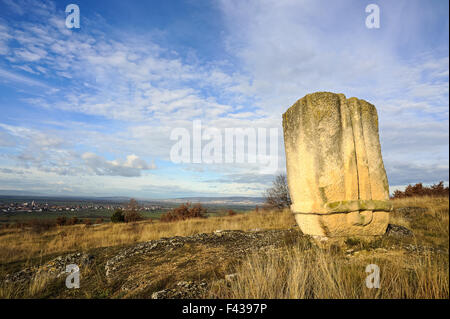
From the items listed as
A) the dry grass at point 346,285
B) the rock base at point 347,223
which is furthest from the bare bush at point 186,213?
the dry grass at point 346,285

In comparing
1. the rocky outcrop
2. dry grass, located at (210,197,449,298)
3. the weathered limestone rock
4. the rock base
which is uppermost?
the weathered limestone rock

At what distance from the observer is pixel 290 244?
634 cm

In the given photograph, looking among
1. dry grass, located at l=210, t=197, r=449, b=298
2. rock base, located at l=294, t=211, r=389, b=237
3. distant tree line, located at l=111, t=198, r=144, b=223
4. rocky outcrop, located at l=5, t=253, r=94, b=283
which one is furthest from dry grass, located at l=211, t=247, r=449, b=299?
distant tree line, located at l=111, t=198, r=144, b=223

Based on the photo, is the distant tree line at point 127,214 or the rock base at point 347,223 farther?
the distant tree line at point 127,214

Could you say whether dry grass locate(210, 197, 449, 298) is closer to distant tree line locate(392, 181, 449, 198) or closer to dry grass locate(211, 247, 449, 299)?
dry grass locate(211, 247, 449, 299)

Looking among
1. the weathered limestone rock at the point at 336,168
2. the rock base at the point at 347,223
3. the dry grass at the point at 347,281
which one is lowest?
the dry grass at the point at 347,281

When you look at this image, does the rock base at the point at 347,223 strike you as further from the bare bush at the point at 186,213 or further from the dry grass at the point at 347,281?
the bare bush at the point at 186,213

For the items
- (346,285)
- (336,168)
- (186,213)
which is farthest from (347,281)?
(186,213)

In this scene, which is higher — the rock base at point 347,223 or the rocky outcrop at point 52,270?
the rock base at point 347,223

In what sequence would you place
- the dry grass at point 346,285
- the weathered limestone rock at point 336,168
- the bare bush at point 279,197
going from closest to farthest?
1. the dry grass at point 346,285
2. the weathered limestone rock at point 336,168
3. the bare bush at point 279,197

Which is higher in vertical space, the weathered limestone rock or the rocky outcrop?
the weathered limestone rock

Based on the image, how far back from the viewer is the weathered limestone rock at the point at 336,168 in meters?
5.68

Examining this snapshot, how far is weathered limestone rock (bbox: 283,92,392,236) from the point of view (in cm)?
568
